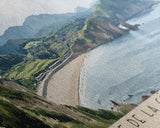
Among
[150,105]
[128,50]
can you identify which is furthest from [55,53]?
[150,105]

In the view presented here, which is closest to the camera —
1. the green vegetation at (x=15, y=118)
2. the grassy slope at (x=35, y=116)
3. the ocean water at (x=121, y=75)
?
the green vegetation at (x=15, y=118)

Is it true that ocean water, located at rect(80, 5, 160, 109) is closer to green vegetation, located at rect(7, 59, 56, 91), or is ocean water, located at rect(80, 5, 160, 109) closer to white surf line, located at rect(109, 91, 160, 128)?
white surf line, located at rect(109, 91, 160, 128)

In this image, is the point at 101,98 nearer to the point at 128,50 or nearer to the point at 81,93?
the point at 81,93

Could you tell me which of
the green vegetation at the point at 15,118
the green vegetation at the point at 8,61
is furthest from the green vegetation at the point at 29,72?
the green vegetation at the point at 15,118

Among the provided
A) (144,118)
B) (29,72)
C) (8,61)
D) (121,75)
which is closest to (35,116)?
(144,118)

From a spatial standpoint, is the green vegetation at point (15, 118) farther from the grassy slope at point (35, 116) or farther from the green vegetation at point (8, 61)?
the green vegetation at point (8, 61)

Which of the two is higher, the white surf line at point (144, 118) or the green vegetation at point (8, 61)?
the white surf line at point (144, 118)

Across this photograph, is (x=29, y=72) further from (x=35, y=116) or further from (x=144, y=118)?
(x=144, y=118)
